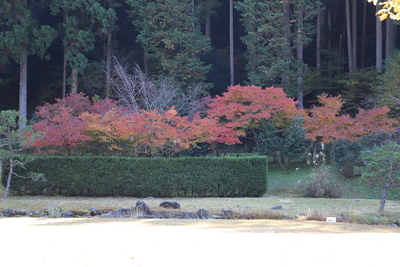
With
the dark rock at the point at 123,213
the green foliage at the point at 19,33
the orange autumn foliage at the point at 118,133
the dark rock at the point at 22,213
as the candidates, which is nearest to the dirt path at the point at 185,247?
the dark rock at the point at 123,213

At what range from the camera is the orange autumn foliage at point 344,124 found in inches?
787

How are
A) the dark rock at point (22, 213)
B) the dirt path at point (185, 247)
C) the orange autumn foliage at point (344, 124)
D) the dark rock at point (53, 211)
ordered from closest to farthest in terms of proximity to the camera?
the dirt path at point (185, 247), the dark rock at point (53, 211), the dark rock at point (22, 213), the orange autumn foliage at point (344, 124)

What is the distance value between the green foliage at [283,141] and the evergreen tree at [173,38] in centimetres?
776

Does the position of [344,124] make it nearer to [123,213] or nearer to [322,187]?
[322,187]

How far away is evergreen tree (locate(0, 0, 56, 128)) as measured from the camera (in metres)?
25.9

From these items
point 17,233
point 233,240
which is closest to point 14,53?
point 17,233

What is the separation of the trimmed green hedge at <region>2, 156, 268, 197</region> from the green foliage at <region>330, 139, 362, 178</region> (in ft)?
15.8

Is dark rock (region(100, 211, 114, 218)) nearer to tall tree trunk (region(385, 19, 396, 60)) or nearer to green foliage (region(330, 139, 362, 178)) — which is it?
green foliage (region(330, 139, 362, 178))

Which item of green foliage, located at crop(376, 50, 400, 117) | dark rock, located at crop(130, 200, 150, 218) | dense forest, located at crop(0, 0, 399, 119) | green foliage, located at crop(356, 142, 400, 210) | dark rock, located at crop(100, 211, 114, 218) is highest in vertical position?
dense forest, located at crop(0, 0, 399, 119)

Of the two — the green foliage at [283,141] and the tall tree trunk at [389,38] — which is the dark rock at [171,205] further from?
the tall tree trunk at [389,38]

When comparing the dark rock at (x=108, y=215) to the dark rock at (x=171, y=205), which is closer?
the dark rock at (x=108, y=215)

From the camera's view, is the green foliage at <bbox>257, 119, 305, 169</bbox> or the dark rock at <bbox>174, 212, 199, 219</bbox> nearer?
the dark rock at <bbox>174, 212, 199, 219</bbox>

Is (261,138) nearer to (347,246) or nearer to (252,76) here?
(252,76)

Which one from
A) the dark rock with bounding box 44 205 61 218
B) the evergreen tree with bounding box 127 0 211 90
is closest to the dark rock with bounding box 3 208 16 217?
the dark rock with bounding box 44 205 61 218
